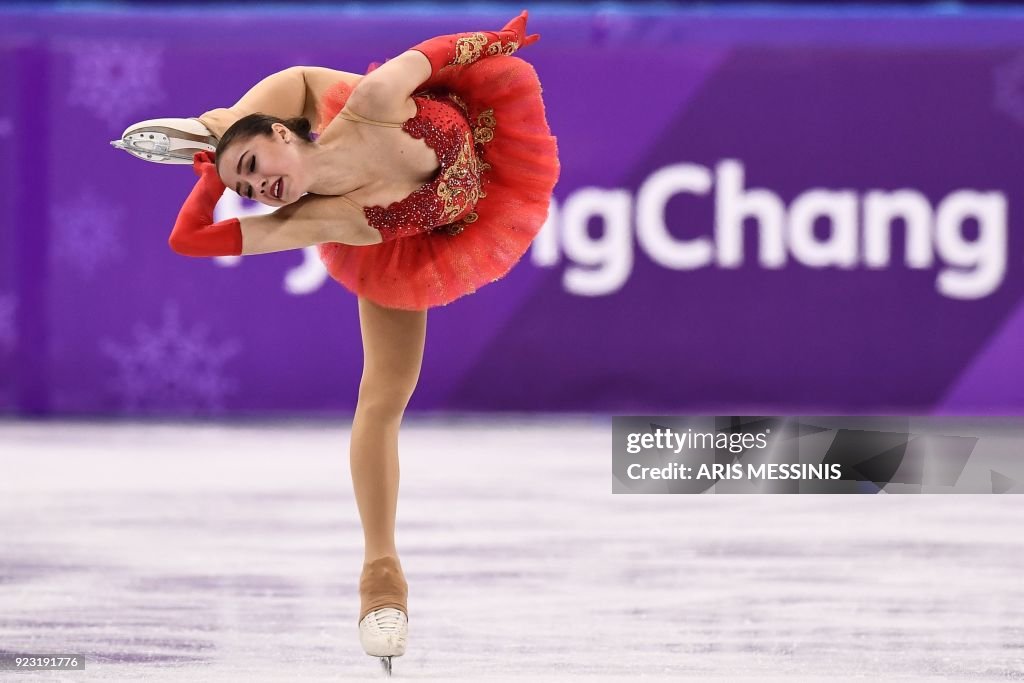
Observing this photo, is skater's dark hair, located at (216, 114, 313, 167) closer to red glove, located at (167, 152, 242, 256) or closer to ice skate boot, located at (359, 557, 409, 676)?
red glove, located at (167, 152, 242, 256)

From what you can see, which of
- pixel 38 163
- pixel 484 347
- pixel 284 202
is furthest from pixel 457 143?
pixel 38 163

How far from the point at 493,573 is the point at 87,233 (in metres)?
3.19

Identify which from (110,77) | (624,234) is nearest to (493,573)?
(624,234)

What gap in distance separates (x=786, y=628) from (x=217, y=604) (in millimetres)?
1151

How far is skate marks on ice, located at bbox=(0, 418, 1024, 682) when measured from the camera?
278cm

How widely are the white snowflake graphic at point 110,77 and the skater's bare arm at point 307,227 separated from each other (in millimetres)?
3583

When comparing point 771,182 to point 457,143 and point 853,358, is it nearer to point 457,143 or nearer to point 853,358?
point 853,358

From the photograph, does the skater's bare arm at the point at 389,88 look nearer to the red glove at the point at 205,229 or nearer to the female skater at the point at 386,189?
the female skater at the point at 386,189

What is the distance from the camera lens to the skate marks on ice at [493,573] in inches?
109

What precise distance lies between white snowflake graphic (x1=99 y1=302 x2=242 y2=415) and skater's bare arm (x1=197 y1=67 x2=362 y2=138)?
3166mm

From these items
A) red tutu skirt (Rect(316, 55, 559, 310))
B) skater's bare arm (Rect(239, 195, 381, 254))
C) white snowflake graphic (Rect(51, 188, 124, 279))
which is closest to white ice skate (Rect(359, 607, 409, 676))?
red tutu skirt (Rect(316, 55, 559, 310))

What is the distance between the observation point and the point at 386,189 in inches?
109

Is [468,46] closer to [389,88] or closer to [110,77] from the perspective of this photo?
[389,88]

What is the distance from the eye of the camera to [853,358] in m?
5.99
